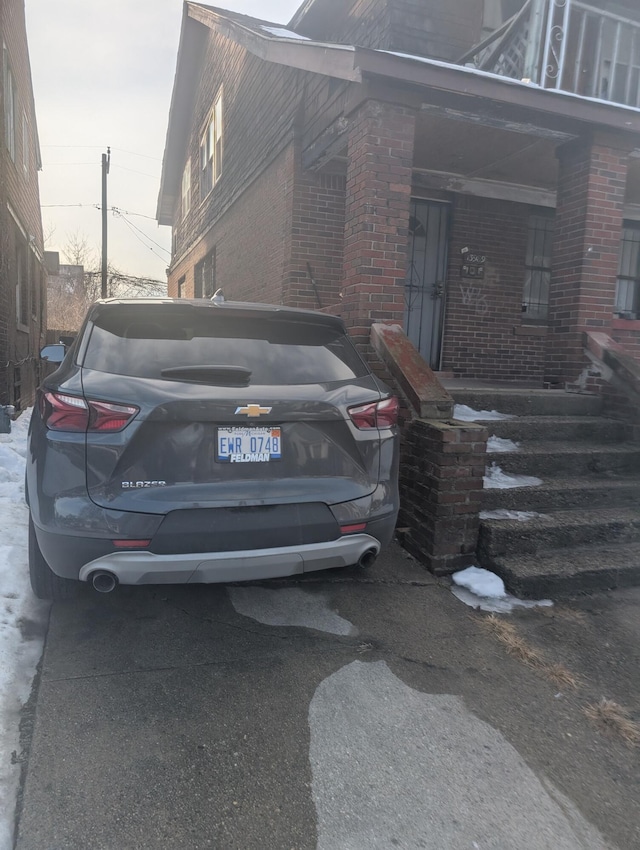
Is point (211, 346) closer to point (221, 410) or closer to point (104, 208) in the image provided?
point (221, 410)

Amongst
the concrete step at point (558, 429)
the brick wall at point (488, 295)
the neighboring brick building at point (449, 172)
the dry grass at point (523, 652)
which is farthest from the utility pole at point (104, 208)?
the dry grass at point (523, 652)

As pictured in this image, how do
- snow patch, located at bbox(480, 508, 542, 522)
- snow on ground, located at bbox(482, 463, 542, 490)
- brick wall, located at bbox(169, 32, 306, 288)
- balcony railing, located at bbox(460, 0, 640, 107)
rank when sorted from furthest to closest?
brick wall, located at bbox(169, 32, 306, 288) → balcony railing, located at bbox(460, 0, 640, 107) → snow on ground, located at bbox(482, 463, 542, 490) → snow patch, located at bbox(480, 508, 542, 522)

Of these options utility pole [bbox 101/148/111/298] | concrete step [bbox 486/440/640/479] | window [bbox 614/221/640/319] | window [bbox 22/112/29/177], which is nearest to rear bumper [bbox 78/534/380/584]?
concrete step [bbox 486/440/640/479]

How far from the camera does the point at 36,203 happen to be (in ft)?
48.1

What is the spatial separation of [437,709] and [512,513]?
1.98 meters

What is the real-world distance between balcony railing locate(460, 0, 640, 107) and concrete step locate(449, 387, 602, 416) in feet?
11.0

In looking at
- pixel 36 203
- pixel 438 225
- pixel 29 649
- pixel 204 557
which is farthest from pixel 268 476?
pixel 36 203

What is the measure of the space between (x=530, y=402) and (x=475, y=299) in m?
3.58

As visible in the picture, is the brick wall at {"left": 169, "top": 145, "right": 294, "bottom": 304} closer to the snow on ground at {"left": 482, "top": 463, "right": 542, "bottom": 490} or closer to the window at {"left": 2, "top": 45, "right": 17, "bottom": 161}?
the window at {"left": 2, "top": 45, "right": 17, "bottom": 161}

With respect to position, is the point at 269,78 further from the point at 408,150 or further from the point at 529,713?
the point at 529,713

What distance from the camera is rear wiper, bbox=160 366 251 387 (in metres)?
2.67

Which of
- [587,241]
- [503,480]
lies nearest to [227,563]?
[503,480]

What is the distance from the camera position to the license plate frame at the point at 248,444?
2660 millimetres

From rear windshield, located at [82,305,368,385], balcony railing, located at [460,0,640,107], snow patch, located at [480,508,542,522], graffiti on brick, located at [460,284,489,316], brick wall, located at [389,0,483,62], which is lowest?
snow patch, located at [480,508,542,522]
